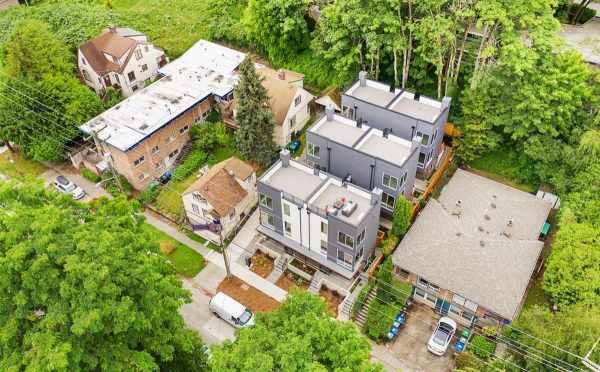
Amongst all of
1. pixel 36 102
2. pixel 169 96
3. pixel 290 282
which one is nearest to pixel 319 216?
pixel 290 282

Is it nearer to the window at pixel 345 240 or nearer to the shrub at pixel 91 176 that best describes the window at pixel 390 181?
the window at pixel 345 240

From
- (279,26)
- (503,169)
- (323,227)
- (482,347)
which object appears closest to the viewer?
(482,347)

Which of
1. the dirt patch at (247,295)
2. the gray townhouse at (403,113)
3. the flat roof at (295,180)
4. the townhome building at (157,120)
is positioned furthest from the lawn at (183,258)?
the gray townhouse at (403,113)

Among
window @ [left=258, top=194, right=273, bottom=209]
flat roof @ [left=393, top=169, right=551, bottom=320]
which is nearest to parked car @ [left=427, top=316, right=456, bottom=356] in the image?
flat roof @ [left=393, top=169, right=551, bottom=320]

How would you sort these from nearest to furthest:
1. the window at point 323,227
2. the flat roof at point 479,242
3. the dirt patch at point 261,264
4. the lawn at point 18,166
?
the flat roof at point 479,242 < the window at point 323,227 < the dirt patch at point 261,264 < the lawn at point 18,166

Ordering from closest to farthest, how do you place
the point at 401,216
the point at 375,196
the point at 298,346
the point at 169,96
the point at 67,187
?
the point at 298,346, the point at 375,196, the point at 401,216, the point at 67,187, the point at 169,96

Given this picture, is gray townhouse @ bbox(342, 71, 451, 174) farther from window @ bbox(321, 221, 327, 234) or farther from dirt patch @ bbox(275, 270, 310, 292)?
dirt patch @ bbox(275, 270, 310, 292)

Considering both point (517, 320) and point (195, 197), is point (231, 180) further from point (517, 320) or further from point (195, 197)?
point (517, 320)

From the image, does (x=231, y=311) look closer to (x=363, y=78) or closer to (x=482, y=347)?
(x=482, y=347)
